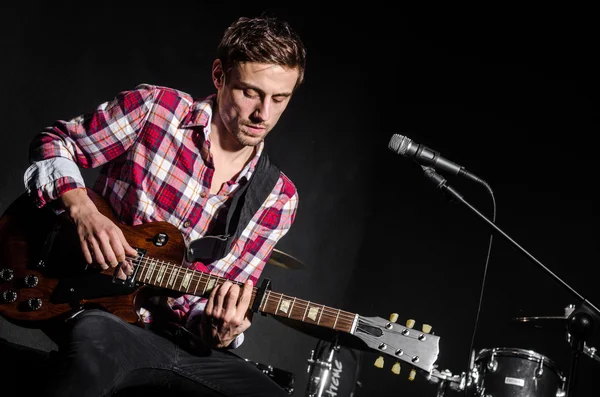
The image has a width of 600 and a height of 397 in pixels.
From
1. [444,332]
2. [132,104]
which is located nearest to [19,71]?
[132,104]

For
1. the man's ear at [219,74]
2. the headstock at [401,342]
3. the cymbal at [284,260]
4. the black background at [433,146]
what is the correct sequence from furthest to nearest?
the black background at [433,146] → the cymbal at [284,260] → the man's ear at [219,74] → the headstock at [401,342]

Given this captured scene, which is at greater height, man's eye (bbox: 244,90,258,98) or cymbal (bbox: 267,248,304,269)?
man's eye (bbox: 244,90,258,98)

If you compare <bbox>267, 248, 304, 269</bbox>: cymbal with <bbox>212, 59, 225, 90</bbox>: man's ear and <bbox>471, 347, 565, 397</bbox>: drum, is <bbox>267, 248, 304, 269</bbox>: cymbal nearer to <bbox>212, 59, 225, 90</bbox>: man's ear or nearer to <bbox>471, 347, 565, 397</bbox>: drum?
<bbox>212, 59, 225, 90</bbox>: man's ear

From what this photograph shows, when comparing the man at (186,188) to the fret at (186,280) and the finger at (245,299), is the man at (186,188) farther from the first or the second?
the fret at (186,280)

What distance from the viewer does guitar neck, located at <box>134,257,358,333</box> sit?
2127mm

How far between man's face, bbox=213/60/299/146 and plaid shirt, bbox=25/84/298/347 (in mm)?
138

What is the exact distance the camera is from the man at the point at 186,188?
2.09 meters

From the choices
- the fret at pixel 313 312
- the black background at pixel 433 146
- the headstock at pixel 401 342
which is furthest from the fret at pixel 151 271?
the black background at pixel 433 146

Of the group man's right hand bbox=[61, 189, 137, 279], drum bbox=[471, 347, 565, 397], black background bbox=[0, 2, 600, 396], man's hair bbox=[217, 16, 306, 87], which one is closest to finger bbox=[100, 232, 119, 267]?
man's right hand bbox=[61, 189, 137, 279]

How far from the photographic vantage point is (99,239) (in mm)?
2076

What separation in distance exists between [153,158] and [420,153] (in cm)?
119

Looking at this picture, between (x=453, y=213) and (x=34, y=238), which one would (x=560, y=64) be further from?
(x=34, y=238)

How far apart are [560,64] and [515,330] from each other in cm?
229

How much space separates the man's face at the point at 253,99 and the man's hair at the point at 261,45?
41mm
